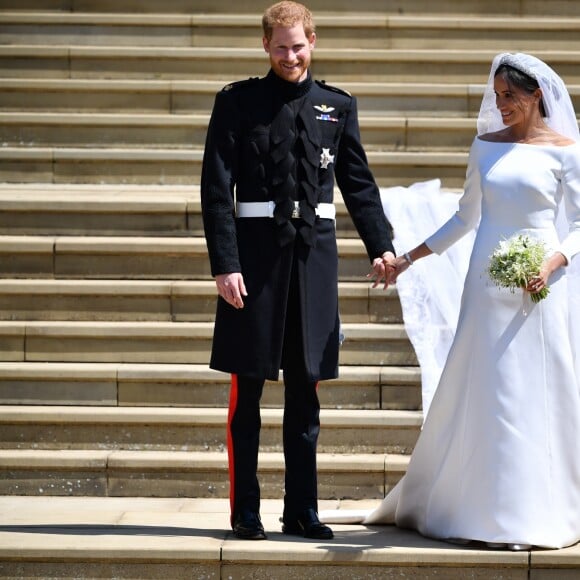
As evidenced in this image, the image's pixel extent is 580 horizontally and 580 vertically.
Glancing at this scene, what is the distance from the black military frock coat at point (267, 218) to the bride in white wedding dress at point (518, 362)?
1.86ft

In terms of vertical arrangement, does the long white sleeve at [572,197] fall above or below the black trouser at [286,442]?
above

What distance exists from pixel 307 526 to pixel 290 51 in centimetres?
178

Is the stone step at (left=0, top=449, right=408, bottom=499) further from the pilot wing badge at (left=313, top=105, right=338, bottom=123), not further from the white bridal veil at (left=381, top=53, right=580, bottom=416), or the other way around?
the pilot wing badge at (left=313, top=105, right=338, bottom=123)

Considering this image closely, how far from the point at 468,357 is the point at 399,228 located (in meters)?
2.23

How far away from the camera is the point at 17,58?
28.7ft

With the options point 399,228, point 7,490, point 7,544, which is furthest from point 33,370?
point 399,228

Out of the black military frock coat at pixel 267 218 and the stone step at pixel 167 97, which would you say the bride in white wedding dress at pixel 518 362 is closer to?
the black military frock coat at pixel 267 218

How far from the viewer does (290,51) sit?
4.71m

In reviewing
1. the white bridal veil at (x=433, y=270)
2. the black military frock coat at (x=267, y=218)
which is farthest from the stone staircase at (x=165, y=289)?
the black military frock coat at (x=267, y=218)

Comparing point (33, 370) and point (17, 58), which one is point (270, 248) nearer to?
point (33, 370)

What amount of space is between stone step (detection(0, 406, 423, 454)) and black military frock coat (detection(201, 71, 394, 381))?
48.6 inches

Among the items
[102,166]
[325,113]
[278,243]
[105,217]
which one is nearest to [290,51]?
[325,113]

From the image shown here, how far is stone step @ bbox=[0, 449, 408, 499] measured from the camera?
5906 millimetres

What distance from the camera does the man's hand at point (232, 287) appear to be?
4.71 metres
